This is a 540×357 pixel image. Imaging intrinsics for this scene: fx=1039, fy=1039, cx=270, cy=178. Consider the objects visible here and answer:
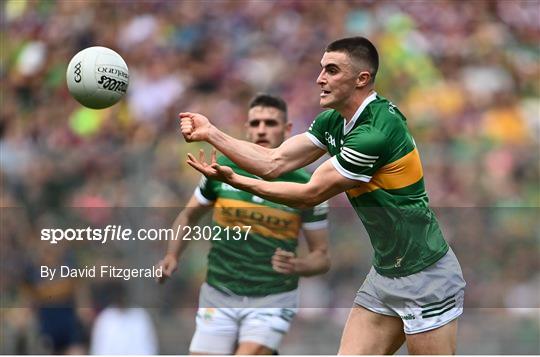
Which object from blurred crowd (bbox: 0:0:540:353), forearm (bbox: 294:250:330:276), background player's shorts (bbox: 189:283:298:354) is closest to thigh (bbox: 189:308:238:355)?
background player's shorts (bbox: 189:283:298:354)

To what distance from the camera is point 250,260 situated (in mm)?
7750

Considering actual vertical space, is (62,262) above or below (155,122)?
below

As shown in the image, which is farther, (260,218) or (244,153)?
(260,218)

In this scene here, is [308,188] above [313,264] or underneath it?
above

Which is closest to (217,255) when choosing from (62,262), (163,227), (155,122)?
(163,227)

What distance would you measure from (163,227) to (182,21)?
13.9 feet

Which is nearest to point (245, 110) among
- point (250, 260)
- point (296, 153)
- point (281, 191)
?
point (250, 260)

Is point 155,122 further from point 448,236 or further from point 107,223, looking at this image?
point 448,236

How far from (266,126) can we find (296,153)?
1.53 meters

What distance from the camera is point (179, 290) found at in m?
9.91

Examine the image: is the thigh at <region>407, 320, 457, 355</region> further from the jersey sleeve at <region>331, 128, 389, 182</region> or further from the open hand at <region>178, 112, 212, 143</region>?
the open hand at <region>178, 112, 212, 143</region>

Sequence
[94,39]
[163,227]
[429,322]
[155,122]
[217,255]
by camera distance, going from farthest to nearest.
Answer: [94,39] → [155,122] → [163,227] → [217,255] → [429,322]

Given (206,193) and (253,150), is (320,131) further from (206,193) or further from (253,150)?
(206,193)

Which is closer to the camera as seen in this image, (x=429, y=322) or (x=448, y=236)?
(x=429, y=322)
